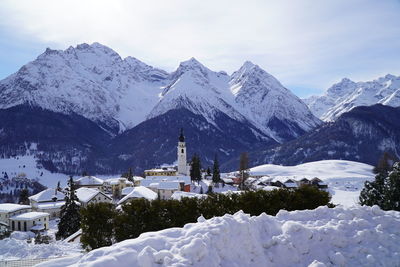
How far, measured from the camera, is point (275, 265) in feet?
35.9

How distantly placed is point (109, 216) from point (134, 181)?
186 feet

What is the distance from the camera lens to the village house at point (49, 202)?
56.2 meters

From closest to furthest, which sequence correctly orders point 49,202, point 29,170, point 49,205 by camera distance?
point 49,205, point 49,202, point 29,170

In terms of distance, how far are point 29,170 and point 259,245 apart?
186 metres

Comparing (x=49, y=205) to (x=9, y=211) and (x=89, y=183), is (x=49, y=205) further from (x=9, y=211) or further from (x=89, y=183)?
(x=89, y=183)

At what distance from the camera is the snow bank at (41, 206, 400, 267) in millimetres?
9680

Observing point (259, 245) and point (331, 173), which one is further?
point (331, 173)

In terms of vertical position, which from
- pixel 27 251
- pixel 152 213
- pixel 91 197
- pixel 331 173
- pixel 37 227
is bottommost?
pixel 37 227

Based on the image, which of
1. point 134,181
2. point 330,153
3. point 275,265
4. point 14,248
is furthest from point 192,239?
point 330,153

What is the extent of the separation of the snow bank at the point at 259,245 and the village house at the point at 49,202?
166 feet

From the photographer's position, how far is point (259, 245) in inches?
442

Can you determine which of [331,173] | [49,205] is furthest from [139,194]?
[331,173]

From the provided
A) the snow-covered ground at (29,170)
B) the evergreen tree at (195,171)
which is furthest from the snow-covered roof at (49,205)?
the snow-covered ground at (29,170)

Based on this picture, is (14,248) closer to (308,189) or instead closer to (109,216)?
(109,216)
